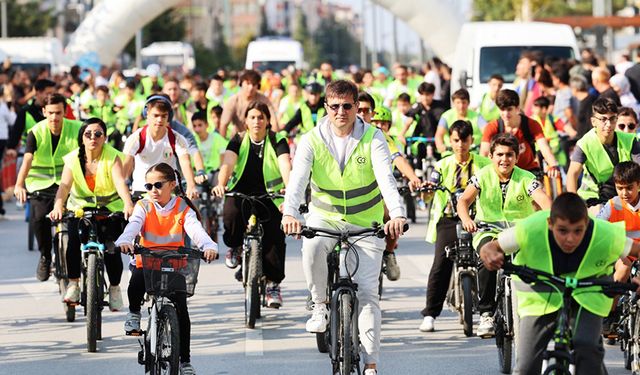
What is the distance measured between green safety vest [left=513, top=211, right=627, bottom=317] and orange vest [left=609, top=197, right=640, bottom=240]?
2.72 m

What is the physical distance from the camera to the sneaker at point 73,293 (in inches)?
452

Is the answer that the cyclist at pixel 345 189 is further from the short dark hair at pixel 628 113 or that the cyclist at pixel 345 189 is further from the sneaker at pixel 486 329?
the short dark hair at pixel 628 113

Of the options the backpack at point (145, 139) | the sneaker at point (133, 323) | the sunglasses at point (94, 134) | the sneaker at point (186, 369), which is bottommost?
the sneaker at point (186, 369)

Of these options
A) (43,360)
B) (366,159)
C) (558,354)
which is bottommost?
(43,360)

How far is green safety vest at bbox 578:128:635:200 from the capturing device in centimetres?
1150

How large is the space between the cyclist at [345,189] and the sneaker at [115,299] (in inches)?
90.7

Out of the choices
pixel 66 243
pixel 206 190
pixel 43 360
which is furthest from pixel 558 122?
pixel 43 360

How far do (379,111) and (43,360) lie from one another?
14.5 feet

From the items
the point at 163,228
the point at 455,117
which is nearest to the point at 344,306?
the point at 163,228

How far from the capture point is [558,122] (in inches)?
774

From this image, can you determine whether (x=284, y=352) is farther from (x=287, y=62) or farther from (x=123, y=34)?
(x=123, y=34)

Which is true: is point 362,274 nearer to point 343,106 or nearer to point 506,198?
point 343,106

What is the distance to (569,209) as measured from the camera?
269 inches

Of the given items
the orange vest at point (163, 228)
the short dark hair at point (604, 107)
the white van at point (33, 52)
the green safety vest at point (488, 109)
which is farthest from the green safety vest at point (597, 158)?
the white van at point (33, 52)
